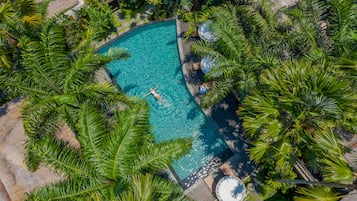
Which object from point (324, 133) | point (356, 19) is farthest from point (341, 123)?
point (356, 19)

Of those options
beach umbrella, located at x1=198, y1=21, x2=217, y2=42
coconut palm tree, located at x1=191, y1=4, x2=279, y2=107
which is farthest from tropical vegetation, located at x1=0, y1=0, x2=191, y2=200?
beach umbrella, located at x1=198, y1=21, x2=217, y2=42

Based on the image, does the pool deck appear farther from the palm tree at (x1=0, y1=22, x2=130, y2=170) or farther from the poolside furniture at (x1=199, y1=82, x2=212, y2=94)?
the palm tree at (x1=0, y1=22, x2=130, y2=170)

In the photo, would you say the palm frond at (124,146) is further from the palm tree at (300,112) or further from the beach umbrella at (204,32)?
the beach umbrella at (204,32)

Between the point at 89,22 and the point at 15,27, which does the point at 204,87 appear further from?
the point at 15,27

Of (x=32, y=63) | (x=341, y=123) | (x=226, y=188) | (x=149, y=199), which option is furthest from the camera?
(x=226, y=188)

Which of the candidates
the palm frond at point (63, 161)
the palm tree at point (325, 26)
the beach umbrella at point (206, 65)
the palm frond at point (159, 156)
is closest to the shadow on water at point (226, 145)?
the beach umbrella at point (206, 65)

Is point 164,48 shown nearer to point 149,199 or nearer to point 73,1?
point 73,1
